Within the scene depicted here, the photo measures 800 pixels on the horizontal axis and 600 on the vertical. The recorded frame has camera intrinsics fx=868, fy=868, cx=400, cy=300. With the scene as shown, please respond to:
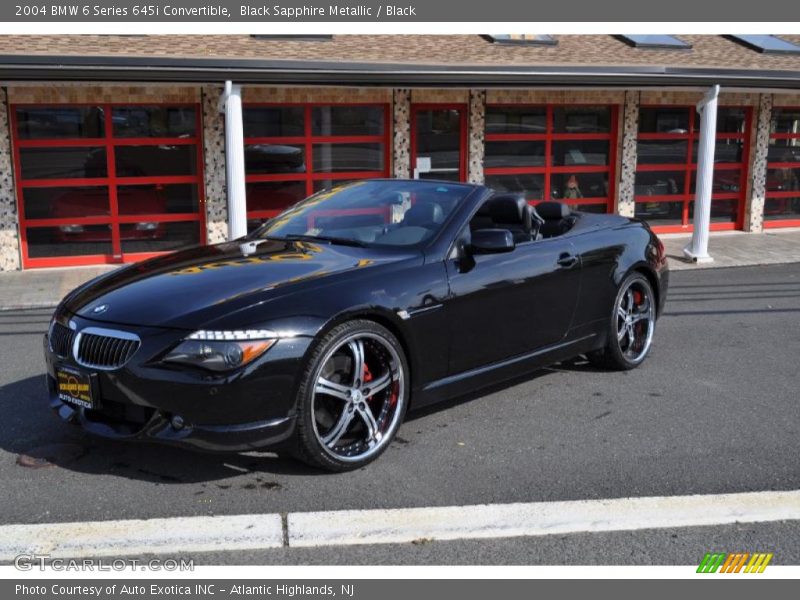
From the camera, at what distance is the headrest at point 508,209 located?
18.5 ft

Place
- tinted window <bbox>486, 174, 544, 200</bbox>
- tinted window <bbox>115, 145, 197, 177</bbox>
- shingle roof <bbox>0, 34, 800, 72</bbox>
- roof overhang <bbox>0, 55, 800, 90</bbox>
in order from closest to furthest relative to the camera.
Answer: roof overhang <bbox>0, 55, 800, 90</bbox>
shingle roof <bbox>0, 34, 800, 72</bbox>
tinted window <bbox>115, 145, 197, 177</bbox>
tinted window <bbox>486, 174, 544, 200</bbox>

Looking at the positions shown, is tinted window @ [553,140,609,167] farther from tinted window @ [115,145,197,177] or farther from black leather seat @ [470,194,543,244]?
black leather seat @ [470,194,543,244]

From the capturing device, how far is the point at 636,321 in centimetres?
664

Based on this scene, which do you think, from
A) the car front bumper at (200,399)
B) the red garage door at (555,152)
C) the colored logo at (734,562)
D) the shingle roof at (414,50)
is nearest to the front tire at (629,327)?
the colored logo at (734,562)

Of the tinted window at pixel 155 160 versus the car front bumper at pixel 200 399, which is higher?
the tinted window at pixel 155 160

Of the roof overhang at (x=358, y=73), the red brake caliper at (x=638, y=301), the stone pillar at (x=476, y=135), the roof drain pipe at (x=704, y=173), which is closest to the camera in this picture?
the red brake caliper at (x=638, y=301)

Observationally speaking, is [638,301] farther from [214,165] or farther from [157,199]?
[157,199]

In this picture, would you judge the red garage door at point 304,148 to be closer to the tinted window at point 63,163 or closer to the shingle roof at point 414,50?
the shingle roof at point 414,50

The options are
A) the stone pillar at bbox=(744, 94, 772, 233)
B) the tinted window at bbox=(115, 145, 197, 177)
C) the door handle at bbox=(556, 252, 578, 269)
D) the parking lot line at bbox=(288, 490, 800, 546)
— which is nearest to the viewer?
the parking lot line at bbox=(288, 490, 800, 546)

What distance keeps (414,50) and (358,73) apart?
2356 millimetres

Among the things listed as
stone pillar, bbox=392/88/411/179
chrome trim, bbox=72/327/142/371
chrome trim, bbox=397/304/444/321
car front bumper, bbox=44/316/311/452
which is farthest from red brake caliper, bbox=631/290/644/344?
stone pillar, bbox=392/88/411/179

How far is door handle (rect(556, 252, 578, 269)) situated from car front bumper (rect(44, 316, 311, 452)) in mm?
2231

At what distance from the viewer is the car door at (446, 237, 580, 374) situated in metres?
5.09

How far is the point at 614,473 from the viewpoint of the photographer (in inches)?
178
